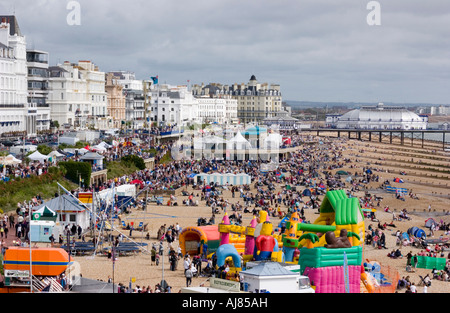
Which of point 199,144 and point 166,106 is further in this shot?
point 166,106

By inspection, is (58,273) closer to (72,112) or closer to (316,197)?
(316,197)

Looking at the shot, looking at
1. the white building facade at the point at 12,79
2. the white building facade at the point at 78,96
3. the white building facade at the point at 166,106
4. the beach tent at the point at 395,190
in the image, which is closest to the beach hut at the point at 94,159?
the white building facade at the point at 12,79

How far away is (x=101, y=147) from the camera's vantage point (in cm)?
4928

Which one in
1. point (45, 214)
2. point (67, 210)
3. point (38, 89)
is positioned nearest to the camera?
point (45, 214)

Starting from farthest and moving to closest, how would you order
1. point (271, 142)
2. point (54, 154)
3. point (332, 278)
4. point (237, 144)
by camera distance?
point (271, 142) < point (237, 144) < point (54, 154) < point (332, 278)

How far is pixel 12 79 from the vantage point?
56.4 metres

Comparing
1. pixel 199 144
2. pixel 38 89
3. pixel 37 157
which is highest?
pixel 38 89

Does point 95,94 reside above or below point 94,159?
above

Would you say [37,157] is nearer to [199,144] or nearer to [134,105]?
[199,144]

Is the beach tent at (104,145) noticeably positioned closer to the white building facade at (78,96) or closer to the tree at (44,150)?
the tree at (44,150)

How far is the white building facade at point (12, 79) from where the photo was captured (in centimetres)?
5466

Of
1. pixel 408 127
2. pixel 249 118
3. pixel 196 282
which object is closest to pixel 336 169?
pixel 196 282

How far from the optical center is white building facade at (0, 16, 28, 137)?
2152 inches

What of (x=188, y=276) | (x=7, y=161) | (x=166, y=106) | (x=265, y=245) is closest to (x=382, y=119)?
(x=166, y=106)
